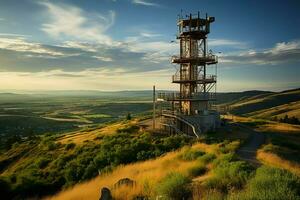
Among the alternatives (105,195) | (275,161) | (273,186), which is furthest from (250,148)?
(273,186)

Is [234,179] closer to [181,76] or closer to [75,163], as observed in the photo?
[75,163]

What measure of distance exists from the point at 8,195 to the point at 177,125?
23.1 metres

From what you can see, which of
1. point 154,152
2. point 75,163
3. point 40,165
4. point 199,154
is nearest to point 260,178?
point 199,154

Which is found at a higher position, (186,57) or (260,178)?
(186,57)

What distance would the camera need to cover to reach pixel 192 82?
152ft

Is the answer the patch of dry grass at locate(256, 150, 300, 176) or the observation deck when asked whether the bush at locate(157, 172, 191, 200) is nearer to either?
the patch of dry grass at locate(256, 150, 300, 176)

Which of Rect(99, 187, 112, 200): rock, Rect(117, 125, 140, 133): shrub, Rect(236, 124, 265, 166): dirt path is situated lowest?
Rect(117, 125, 140, 133): shrub

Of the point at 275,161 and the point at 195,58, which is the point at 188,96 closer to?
the point at 195,58

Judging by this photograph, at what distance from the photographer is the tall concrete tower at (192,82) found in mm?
43844

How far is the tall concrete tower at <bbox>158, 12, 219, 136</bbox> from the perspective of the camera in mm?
43844

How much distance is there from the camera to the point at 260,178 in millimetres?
10664

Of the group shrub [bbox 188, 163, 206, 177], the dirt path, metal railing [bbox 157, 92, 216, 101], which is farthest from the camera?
metal railing [bbox 157, 92, 216, 101]

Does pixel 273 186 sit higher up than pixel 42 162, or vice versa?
pixel 273 186

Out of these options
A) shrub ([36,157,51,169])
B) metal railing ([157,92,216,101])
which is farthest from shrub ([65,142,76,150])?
metal railing ([157,92,216,101])
